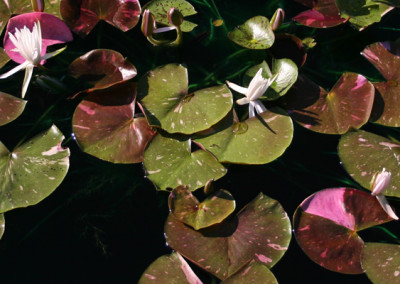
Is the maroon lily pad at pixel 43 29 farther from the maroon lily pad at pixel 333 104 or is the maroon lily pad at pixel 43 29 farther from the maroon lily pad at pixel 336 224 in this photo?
the maroon lily pad at pixel 336 224

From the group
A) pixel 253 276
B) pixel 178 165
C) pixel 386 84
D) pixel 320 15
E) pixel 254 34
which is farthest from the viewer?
pixel 320 15

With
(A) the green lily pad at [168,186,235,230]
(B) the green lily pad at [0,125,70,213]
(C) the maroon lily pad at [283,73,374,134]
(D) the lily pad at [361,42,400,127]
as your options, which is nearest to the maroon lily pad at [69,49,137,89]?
(B) the green lily pad at [0,125,70,213]

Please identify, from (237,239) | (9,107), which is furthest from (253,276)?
(9,107)

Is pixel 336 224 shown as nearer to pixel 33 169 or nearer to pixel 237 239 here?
pixel 237 239

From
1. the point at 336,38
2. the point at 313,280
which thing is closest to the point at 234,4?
the point at 336,38

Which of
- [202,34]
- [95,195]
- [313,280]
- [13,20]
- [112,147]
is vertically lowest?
[313,280]

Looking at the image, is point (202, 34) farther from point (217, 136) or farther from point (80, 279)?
point (80, 279)
